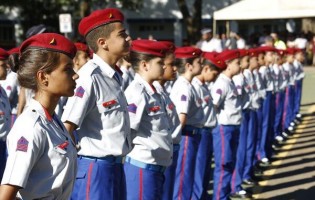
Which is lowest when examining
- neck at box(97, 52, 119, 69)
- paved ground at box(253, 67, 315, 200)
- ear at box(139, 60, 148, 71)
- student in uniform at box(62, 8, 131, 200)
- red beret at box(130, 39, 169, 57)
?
paved ground at box(253, 67, 315, 200)

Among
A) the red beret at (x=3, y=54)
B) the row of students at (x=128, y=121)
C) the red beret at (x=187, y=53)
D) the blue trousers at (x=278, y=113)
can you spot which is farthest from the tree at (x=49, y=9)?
the red beret at (x=187, y=53)

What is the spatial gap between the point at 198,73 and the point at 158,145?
1810mm

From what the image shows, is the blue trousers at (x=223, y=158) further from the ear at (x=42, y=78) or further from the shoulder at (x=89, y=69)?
the ear at (x=42, y=78)

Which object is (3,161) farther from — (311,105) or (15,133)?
(311,105)

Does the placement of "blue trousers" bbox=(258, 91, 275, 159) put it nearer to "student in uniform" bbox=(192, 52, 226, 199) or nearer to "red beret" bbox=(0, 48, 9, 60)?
"student in uniform" bbox=(192, 52, 226, 199)

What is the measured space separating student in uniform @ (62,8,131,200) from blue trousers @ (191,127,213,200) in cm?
249

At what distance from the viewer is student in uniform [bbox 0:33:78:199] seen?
9.84 feet

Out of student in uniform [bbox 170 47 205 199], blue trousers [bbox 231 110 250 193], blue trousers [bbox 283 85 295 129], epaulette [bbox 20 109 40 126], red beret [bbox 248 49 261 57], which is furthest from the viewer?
blue trousers [bbox 283 85 295 129]

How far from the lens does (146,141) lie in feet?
16.2

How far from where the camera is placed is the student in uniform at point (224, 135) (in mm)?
7617

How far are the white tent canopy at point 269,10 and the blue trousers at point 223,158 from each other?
11825 mm

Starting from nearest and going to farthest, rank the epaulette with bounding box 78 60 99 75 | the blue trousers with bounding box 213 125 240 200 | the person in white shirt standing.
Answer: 1. the epaulette with bounding box 78 60 99 75
2. the blue trousers with bounding box 213 125 240 200
3. the person in white shirt standing

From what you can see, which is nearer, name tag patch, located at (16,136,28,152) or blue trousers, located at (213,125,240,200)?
name tag patch, located at (16,136,28,152)

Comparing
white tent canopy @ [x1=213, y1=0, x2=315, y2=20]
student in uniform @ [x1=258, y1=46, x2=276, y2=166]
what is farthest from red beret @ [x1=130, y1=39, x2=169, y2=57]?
white tent canopy @ [x1=213, y1=0, x2=315, y2=20]
